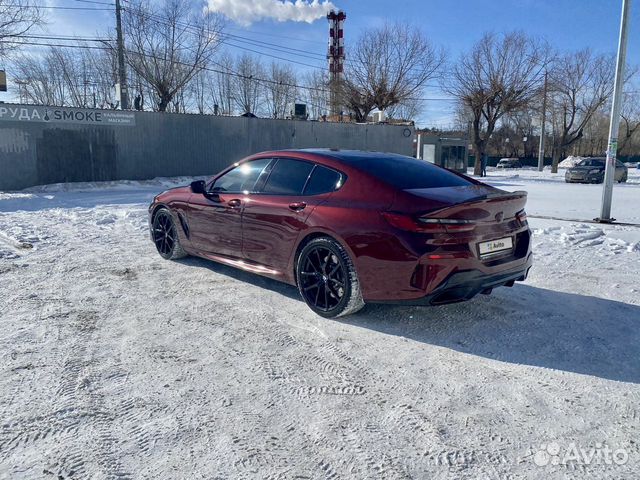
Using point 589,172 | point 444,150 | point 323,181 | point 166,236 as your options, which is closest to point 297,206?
point 323,181

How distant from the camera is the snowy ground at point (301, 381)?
230 cm

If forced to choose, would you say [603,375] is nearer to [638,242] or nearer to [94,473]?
[94,473]

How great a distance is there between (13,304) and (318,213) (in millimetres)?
2916

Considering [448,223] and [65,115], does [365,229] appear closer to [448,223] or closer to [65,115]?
[448,223]

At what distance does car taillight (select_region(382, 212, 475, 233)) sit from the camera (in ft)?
11.6

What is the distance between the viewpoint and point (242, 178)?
5.18m

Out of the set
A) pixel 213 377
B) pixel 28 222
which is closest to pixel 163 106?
pixel 28 222

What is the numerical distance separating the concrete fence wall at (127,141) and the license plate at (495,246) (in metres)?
16.7

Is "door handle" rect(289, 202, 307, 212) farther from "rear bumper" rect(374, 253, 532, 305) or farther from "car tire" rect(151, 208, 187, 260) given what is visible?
"car tire" rect(151, 208, 187, 260)

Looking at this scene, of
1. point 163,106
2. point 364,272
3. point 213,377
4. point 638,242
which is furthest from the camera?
point 163,106

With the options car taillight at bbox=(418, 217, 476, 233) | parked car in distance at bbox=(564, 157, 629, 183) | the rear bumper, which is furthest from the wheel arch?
parked car in distance at bbox=(564, 157, 629, 183)

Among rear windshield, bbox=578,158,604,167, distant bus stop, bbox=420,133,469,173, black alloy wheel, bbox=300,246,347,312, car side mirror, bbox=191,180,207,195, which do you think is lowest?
black alloy wheel, bbox=300,246,347,312

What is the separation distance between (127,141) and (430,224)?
1741cm

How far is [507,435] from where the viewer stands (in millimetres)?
2506
